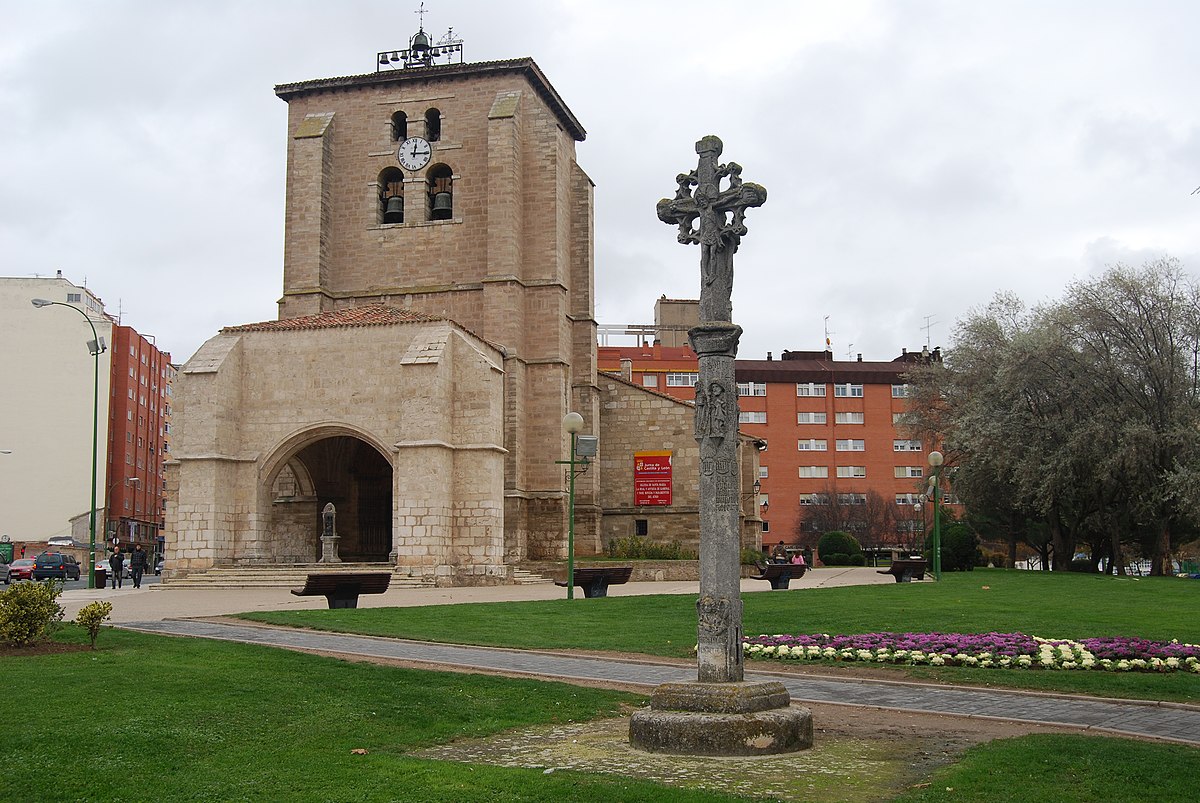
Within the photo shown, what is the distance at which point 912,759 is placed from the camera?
25.1ft

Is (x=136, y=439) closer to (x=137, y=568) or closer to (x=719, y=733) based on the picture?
(x=137, y=568)

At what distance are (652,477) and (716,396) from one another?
30.8 m

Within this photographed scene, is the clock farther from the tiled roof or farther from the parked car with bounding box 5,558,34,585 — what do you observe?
the parked car with bounding box 5,558,34,585

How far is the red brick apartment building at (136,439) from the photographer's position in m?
71.1

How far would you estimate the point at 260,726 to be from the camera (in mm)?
8141

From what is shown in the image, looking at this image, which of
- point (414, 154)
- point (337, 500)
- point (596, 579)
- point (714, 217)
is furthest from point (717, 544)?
point (414, 154)

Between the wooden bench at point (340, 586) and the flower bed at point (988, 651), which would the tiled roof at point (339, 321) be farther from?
the flower bed at point (988, 651)

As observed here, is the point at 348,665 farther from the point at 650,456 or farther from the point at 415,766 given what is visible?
the point at 650,456

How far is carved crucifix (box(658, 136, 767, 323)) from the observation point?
28.8 feet

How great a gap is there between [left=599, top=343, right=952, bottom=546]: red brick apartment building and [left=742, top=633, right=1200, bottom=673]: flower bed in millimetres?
60695

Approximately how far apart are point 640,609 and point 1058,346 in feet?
72.3

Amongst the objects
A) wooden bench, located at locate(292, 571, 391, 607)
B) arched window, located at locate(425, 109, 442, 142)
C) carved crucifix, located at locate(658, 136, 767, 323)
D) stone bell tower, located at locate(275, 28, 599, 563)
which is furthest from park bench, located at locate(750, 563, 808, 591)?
arched window, located at locate(425, 109, 442, 142)

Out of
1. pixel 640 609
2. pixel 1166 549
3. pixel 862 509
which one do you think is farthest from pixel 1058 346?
pixel 862 509

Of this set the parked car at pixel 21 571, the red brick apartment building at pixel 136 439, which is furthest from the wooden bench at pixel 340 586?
the red brick apartment building at pixel 136 439
